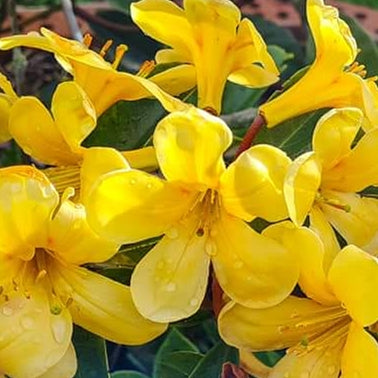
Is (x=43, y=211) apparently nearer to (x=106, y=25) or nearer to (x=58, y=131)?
(x=58, y=131)

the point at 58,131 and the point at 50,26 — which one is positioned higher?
the point at 58,131

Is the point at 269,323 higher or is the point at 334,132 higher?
the point at 334,132

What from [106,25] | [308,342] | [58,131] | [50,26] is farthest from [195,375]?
[50,26]

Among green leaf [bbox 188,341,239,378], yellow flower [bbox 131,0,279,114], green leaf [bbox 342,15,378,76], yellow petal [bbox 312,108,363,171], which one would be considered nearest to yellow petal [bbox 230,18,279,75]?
yellow flower [bbox 131,0,279,114]

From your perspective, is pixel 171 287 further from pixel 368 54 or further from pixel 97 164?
pixel 368 54

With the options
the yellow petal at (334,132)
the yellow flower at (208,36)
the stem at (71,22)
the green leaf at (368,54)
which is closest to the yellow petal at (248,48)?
the yellow flower at (208,36)

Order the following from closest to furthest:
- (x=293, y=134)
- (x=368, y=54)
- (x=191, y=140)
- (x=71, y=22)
Answer: (x=191, y=140)
(x=293, y=134)
(x=368, y=54)
(x=71, y=22)

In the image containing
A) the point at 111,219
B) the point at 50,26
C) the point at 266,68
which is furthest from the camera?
the point at 50,26

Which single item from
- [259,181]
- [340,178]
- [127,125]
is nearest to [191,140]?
[259,181]
